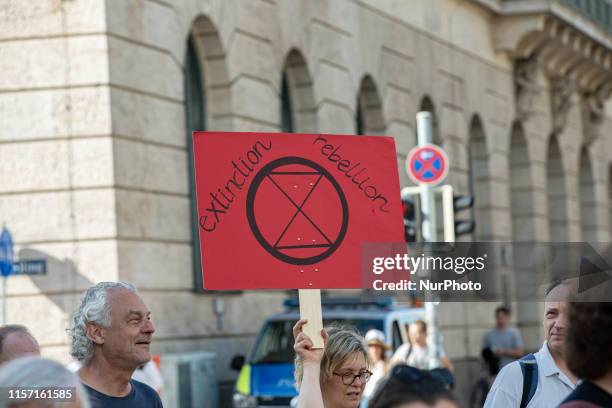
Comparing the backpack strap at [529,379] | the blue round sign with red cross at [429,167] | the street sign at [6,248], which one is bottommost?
the backpack strap at [529,379]

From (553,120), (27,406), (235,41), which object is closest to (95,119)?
(235,41)

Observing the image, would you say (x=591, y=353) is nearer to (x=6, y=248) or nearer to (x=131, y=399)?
(x=131, y=399)

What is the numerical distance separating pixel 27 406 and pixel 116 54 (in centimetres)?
1474

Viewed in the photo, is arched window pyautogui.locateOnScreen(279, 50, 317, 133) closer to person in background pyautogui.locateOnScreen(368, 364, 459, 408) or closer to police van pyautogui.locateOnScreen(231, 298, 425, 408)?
police van pyautogui.locateOnScreen(231, 298, 425, 408)

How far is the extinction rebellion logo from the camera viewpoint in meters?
6.56

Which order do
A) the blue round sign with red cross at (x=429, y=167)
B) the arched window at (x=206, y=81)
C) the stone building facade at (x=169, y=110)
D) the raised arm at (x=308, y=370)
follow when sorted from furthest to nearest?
1. the arched window at (x=206, y=81)
2. the blue round sign with red cross at (x=429, y=167)
3. the stone building facade at (x=169, y=110)
4. the raised arm at (x=308, y=370)

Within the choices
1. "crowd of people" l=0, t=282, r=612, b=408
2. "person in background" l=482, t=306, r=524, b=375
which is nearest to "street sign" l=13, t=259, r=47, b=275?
"person in background" l=482, t=306, r=524, b=375

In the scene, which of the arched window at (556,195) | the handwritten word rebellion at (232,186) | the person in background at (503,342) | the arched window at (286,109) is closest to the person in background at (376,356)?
the person in background at (503,342)

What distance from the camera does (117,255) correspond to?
1831 cm

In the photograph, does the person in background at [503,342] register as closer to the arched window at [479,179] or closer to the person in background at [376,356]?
the person in background at [376,356]

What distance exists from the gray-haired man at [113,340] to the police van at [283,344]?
10567mm

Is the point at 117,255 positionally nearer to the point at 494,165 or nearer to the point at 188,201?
the point at 188,201

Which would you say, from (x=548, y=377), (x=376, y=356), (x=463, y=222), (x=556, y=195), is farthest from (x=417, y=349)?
(x=556, y=195)

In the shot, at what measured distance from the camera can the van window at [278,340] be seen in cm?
1786
